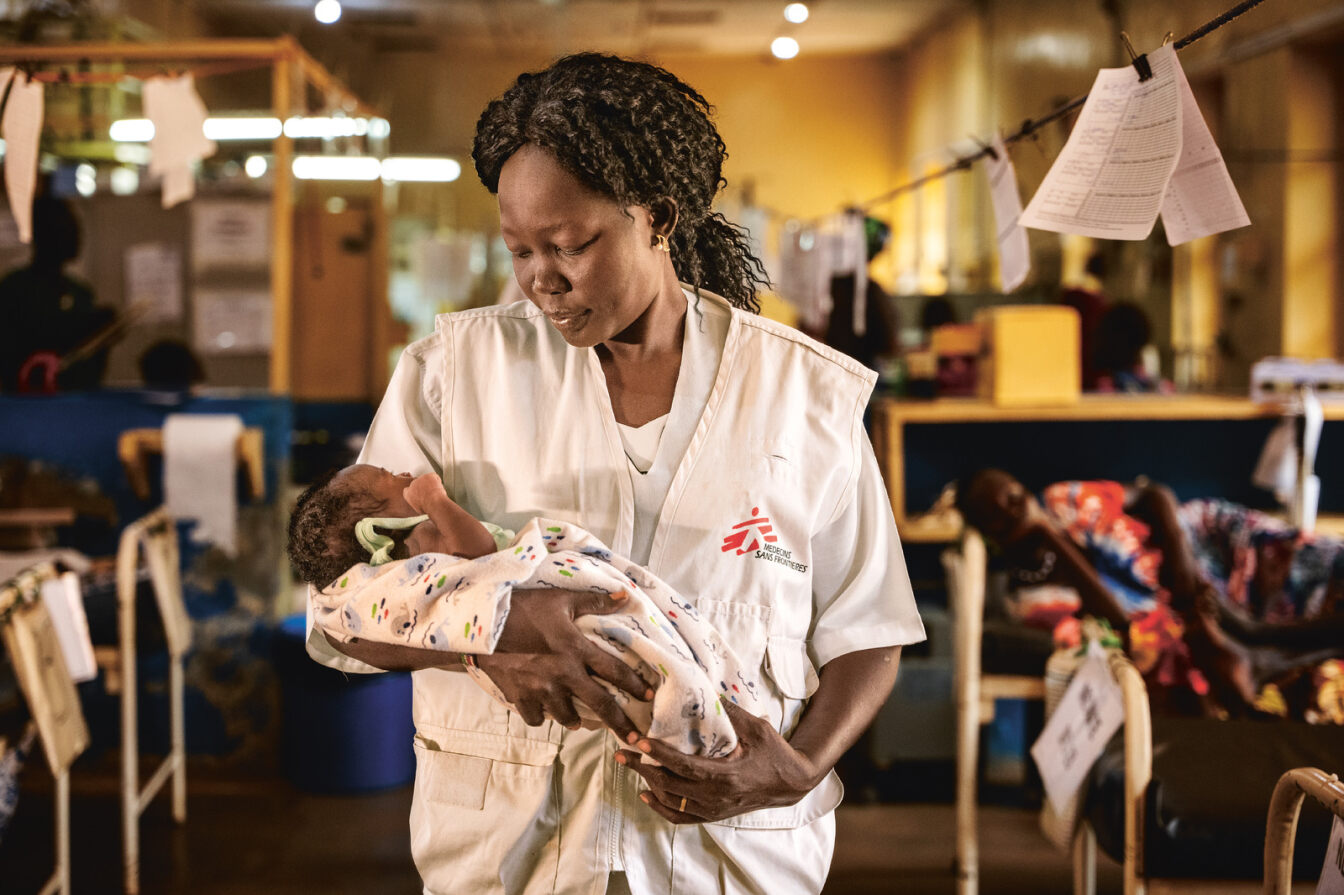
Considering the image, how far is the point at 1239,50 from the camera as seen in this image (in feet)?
18.2

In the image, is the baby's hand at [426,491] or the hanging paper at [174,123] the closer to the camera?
the baby's hand at [426,491]

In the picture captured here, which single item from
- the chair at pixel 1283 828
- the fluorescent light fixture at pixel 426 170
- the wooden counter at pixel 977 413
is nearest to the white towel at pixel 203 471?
the wooden counter at pixel 977 413

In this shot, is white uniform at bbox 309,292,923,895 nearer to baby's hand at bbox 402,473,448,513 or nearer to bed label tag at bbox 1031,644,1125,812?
baby's hand at bbox 402,473,448,513

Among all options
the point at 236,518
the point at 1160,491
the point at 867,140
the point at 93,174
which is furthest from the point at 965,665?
the point at 867,140

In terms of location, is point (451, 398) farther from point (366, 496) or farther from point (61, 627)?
point (61, 627)

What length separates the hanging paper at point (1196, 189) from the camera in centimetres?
141

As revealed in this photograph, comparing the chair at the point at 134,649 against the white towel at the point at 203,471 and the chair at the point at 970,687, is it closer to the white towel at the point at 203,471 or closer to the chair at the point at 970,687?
the white towel at the point at 203,471

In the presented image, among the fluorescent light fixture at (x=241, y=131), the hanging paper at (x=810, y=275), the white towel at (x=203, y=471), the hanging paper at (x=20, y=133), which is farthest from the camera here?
A: the fluorescent light fixture at (x=241, y=131)

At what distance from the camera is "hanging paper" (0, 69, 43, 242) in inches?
98.9

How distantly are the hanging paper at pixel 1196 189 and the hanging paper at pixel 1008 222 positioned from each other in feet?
1.57

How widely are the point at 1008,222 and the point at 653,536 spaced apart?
1192 millimetres

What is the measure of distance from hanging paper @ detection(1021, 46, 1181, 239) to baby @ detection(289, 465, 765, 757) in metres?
0.76

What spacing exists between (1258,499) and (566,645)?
3521 mm

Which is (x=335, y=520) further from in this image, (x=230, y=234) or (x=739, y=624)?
(x=230, y=234)
